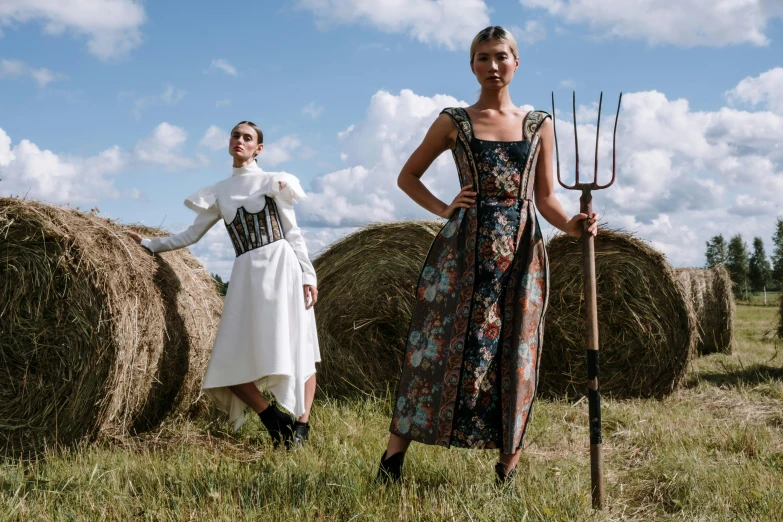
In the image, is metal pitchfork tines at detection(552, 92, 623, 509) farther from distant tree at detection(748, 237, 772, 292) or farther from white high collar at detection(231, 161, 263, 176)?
distant tree at detection(748, 237, 772, 292)

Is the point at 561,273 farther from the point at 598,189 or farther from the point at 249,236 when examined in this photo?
the point at 598,189

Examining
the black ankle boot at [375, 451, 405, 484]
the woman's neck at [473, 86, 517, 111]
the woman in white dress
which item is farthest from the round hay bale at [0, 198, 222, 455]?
the woman's neck at [473, 86, 517, 111]

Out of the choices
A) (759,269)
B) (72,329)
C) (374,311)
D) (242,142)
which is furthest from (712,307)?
(759,269)

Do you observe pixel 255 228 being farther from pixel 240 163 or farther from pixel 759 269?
pixel 759 269

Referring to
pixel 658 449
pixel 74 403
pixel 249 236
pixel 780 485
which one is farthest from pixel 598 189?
pixel 74 403

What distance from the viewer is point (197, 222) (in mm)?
4527

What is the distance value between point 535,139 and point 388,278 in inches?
125

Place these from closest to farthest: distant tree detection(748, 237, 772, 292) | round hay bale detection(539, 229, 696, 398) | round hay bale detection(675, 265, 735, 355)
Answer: round hay bale detection(539, 229, 696, 398)
round hay bale detection(675, 265, 735, 355)
distant tree detection(748, 237, 772, 292)

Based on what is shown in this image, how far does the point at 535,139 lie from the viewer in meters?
2.94

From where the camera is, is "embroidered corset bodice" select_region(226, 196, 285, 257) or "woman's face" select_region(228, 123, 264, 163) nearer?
"embroidered corset bodice" select_region(226, 196, 285, 257)

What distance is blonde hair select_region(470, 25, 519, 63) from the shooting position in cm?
290

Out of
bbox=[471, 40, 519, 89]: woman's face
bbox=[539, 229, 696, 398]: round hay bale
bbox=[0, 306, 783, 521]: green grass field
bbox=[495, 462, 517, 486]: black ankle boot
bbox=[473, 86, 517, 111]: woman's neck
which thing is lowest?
bbox=[0, 306, 783, 521]: green grass field

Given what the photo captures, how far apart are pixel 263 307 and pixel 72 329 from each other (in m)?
1.14

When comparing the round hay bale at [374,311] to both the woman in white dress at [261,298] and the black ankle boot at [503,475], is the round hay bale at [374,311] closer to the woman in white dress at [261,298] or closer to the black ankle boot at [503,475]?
the woman in white dress at [261,298]
